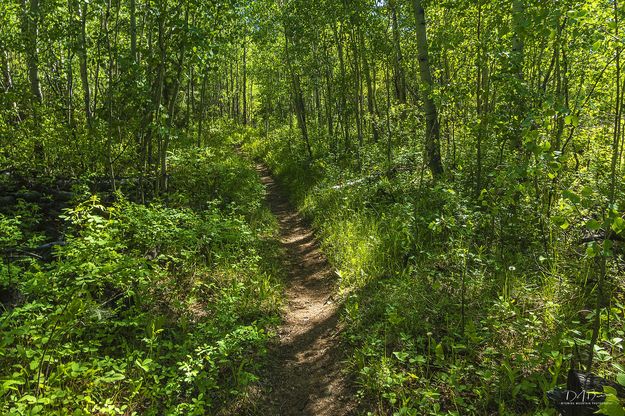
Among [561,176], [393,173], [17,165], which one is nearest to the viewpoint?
[561,176]

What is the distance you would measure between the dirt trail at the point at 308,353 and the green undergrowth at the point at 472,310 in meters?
0.28

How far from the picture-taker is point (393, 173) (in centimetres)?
1052

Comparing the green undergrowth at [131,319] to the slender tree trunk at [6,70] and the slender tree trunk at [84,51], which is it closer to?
the slender tree trunk at [84,51]

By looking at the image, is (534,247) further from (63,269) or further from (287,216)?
(287,216)

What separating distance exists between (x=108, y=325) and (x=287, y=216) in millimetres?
7024

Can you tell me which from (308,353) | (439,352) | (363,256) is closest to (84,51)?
(363,256)

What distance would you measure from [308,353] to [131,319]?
2.36 meters

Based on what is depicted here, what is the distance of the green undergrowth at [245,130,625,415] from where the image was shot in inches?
136

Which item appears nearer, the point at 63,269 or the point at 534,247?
the point at 63,269

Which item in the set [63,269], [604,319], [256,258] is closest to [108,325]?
[63,269]

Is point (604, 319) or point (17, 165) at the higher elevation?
point (17, 165)

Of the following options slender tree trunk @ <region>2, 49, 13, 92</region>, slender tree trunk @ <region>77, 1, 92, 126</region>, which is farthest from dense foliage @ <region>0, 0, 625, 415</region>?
slender tree trunk @ <region>2, 49, 13, 92</region>

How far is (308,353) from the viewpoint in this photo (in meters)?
5.04

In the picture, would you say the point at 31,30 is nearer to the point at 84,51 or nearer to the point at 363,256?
the point at 84,51
